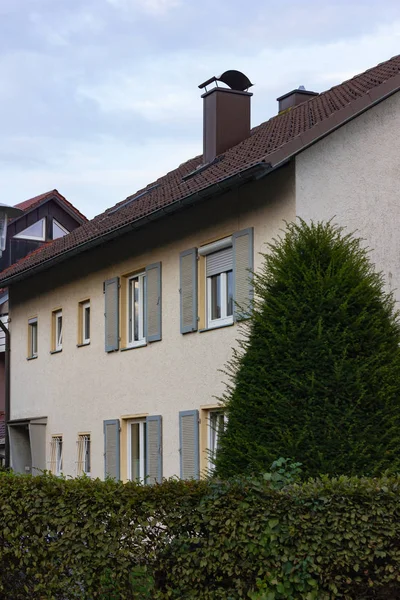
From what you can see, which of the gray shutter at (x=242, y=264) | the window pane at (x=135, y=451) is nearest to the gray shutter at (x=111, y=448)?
the window pane at (x=135, y=451)

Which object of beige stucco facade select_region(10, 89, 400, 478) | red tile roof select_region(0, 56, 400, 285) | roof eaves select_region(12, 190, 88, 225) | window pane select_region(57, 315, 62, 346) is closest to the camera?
red tile roof select_region(0, 56, 400, 285)

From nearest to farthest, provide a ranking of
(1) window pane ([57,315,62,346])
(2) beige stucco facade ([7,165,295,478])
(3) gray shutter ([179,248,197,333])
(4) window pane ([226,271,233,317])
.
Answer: (2) beige stucco facade ([7,165,295,478])
(4) window pane ([226,271,233,317])
(3) gray shutter ([179,248,197,333])
(1) window pane ([57,315,62,346])

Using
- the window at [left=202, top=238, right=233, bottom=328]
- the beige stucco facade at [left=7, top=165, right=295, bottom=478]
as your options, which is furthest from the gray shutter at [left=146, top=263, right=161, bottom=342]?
the window at [left=202, top=238, right=233, bottom=328]

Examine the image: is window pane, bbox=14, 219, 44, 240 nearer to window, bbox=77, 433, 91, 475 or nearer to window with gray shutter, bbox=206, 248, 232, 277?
window, bbox=77, 433, 91, 475

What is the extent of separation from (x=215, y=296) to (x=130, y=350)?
2.82m

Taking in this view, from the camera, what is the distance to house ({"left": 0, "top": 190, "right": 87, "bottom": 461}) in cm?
3275

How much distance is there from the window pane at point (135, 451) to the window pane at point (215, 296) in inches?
126

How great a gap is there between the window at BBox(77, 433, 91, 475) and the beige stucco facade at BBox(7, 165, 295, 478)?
0.18 metres

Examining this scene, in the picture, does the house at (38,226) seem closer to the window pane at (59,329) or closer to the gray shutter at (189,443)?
the window pane at (59,329)

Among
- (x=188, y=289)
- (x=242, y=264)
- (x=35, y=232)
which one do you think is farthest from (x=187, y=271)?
(x=35, y=232)

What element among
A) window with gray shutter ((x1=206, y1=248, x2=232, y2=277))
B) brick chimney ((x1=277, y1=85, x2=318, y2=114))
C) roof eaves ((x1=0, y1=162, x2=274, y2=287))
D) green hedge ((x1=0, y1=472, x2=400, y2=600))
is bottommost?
green hedge ((x1=0, y1=472, x2=400, y2=600))

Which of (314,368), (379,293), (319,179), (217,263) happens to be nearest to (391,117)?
(319,179)

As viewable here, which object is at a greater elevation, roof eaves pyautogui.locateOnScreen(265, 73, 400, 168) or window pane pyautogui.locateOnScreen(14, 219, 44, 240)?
window pane pyautogui.locateOnScreen(14, 219, 44, 240)

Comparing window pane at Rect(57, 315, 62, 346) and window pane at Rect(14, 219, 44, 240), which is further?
window pane at Rect(14, 219, 44, 240)
